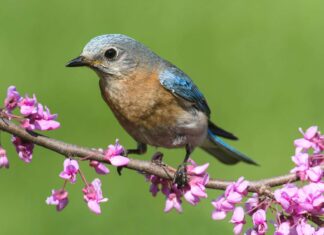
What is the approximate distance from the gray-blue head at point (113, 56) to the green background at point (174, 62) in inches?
70.6

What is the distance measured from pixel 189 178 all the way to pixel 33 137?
0.71 meters

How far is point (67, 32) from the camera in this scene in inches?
355

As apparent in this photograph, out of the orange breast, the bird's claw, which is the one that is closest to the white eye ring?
the orange breast

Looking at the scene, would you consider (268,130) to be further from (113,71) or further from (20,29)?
(113,71)

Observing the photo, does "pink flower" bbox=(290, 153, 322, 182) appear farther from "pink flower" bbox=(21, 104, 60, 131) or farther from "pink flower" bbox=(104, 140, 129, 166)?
"pink flower" bbox=(21, 104, 60, 131)

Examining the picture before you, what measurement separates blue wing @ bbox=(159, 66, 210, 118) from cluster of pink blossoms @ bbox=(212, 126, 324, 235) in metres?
1.48

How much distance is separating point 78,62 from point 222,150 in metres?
1.61

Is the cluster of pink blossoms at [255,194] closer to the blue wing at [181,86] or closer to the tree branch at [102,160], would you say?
the tree branch at [102,160]

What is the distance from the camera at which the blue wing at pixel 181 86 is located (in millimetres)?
4895

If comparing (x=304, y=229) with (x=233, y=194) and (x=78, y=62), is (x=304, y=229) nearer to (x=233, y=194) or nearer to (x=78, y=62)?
(x=233, y=194)

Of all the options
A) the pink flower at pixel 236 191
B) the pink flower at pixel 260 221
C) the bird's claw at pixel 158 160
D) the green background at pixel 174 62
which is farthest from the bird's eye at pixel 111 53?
the green background at pixel 174 62

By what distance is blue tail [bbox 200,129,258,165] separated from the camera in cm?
558

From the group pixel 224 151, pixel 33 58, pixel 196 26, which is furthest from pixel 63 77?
pixel 224 151

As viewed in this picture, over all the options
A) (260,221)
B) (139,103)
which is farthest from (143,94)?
(260,221)
